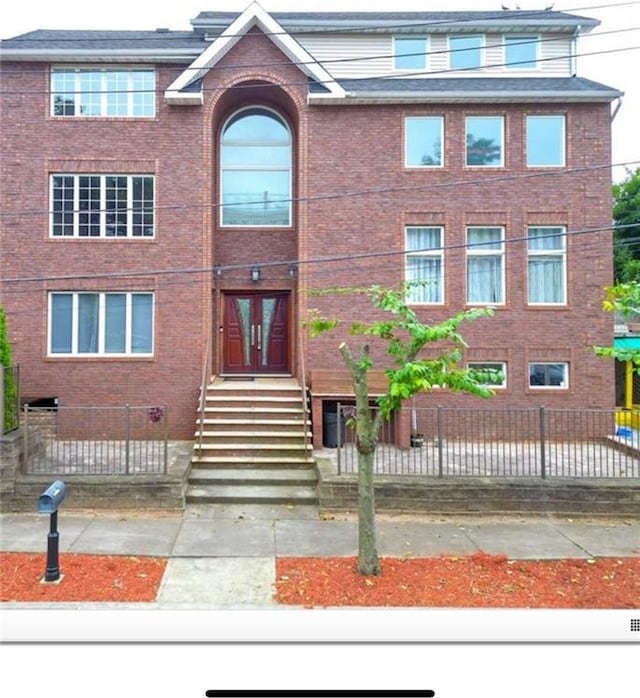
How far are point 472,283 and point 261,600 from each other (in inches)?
334

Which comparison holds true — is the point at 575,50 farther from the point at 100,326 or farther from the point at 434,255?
the point at 100,326

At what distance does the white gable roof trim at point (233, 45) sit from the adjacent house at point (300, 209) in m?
0.04

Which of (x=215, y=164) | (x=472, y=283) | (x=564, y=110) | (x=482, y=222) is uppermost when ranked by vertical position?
(x=564, y=110)

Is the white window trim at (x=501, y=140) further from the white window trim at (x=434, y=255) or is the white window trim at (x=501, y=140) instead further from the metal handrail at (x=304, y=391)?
the metal handrail at (x=304, y=391)

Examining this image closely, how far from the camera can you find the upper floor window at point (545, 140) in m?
11.0

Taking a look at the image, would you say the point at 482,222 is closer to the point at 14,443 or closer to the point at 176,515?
the point at 176,515

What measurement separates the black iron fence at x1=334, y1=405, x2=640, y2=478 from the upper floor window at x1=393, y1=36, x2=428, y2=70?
8.29 m

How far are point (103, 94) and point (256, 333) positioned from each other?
6.14 m

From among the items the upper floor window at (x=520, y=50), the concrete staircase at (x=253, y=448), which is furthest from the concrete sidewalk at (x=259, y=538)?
the upper floor window at (x=520, y=50)

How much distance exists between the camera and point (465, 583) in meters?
4.87

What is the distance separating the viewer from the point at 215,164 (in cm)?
1173

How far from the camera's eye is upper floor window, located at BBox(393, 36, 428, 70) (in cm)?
1212

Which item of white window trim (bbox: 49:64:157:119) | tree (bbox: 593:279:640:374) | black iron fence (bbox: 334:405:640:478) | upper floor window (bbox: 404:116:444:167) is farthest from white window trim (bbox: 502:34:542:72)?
tree (bbox: 593:279:640:374)

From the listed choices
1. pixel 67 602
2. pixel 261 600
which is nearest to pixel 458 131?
pixel 261 600
